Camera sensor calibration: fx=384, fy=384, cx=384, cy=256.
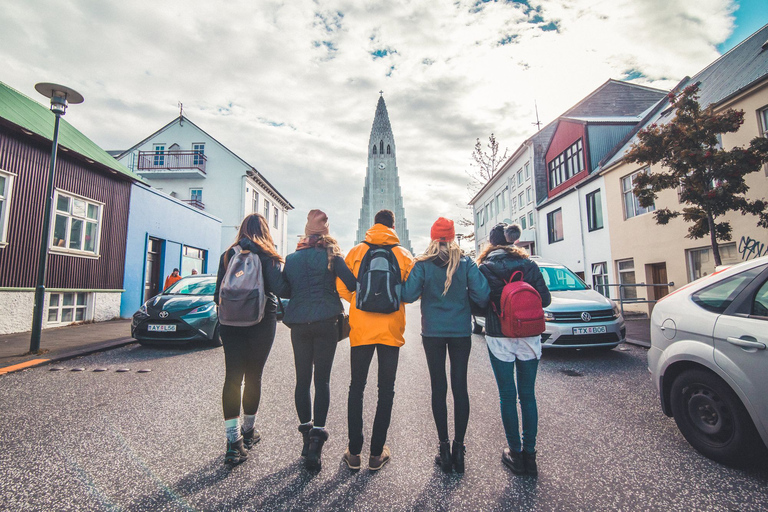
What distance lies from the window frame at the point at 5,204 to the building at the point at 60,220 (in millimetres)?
19

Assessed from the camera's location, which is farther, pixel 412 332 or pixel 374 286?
pixel 412 332

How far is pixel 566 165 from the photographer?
22.3 metres

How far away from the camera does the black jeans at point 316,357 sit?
2.94 m

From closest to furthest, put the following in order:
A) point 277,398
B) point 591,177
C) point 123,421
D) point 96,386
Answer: point 123,421 < point 277,398 < point 96,386 < point 591,177

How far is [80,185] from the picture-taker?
39.9 ft

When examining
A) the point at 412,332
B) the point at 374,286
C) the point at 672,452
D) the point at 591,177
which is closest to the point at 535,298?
the point at 374,286

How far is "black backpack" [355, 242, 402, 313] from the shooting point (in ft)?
9.00

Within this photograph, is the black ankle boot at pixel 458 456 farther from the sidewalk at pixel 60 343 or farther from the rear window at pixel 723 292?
the sidewalk at pixel 60 343

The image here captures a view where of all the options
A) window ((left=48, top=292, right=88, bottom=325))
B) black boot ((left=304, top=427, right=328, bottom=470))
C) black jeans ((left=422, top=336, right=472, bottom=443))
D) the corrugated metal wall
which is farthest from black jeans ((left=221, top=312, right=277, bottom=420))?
window ((left=48, top=292, right=88, bottom=325))

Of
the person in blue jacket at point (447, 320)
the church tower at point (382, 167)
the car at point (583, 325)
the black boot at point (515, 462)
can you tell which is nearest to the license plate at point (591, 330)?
the car at point (583, 325)

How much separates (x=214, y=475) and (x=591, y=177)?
2015 centimetres

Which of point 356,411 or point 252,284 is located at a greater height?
point 252,284

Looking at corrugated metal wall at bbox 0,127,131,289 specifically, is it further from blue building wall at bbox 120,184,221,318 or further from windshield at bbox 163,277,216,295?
windshield at bbox 163,277,216,295

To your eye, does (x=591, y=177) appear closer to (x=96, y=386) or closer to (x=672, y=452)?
(x=672, y=452)
